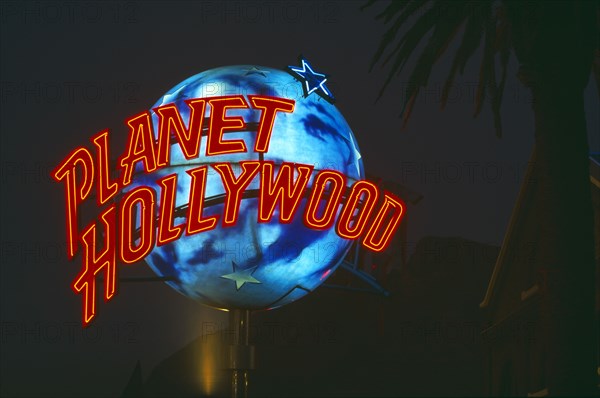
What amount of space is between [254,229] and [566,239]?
23.6 ft

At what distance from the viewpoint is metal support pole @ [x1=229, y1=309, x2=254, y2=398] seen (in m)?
21.2

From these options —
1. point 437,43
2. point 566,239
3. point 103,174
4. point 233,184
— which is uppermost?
point 437,43

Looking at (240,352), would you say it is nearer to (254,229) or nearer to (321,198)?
(254,229)

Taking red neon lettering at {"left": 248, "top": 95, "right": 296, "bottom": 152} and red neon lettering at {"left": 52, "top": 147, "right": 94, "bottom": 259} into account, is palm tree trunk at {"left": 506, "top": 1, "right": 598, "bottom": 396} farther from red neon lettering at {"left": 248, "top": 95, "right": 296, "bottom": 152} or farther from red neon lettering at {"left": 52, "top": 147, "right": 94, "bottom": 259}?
red neon lettering at {"left": 52, "top": 147, "right": 94, "bottom": 259}

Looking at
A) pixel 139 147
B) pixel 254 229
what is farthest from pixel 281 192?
pixel 139 147

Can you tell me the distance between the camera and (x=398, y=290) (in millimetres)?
66438

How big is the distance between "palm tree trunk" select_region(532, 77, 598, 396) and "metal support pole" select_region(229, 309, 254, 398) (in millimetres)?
7815

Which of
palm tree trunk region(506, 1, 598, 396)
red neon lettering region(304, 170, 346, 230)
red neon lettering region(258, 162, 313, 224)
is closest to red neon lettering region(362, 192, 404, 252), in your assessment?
red neon lettering region(304, 170, 346, 230)

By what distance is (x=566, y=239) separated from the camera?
15359 mm

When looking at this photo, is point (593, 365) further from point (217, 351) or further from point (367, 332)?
point (217, 351)

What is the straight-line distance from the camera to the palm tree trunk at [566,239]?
49.1 feet

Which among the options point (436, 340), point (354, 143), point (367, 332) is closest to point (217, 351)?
point (367, 332)

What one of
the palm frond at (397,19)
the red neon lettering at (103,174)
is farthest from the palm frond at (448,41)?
the red neon lettering at (103,174)

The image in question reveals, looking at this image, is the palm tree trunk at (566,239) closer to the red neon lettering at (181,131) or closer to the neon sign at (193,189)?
the neon sign at (193,189)
